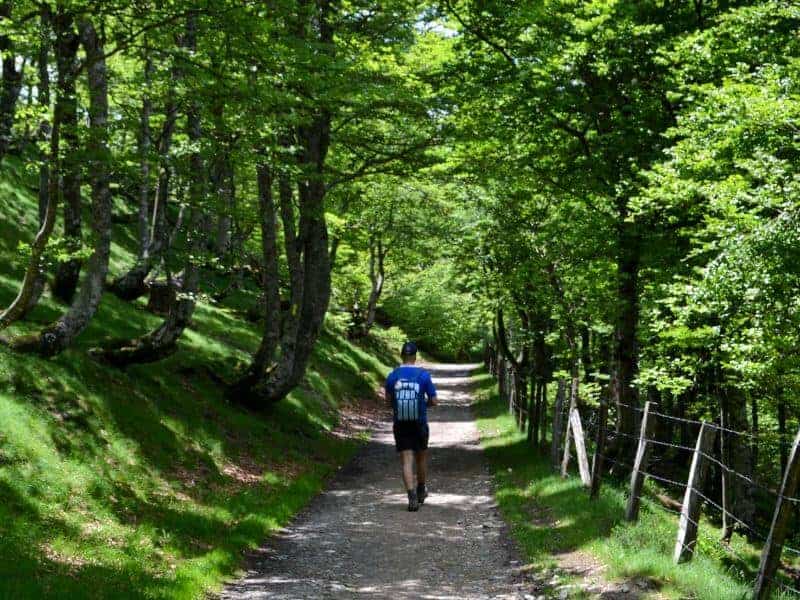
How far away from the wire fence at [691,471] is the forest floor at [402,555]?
49.0 inches

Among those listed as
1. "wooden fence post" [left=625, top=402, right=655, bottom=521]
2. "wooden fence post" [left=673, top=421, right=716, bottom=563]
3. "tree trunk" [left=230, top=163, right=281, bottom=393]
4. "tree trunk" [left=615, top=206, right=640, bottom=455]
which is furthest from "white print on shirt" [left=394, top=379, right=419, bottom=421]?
"tree trunk" [left=230, top=163, right=281, bottom=393]

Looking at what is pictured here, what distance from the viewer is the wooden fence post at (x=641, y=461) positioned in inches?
334

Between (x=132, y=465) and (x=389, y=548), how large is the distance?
4.14 m

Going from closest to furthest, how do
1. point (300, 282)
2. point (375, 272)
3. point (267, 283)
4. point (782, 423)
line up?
1. point (267, 283)
2. point (300, 282)
3. point (782, 423)
4. point (375, 272)

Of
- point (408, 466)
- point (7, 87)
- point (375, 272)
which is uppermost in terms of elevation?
point (7, 87)

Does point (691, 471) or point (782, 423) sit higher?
point (691, 471)

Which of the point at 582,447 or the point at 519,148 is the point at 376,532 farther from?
the point at 519,148

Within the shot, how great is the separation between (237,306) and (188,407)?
12939mm

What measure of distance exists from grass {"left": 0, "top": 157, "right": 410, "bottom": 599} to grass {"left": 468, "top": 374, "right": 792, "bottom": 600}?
3.70 m

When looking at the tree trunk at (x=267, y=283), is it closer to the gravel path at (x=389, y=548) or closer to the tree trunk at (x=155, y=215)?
the tree trunk at (x=155, y=215)

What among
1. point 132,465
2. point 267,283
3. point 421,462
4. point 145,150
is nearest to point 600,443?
point 421,462

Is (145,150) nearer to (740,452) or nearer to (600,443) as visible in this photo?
(600,443)

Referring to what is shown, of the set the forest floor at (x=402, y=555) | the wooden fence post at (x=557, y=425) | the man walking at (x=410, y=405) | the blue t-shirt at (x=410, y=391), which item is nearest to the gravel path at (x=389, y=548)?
the forest floor at (x=402, y=555)

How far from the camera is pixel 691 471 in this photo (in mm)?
7348
